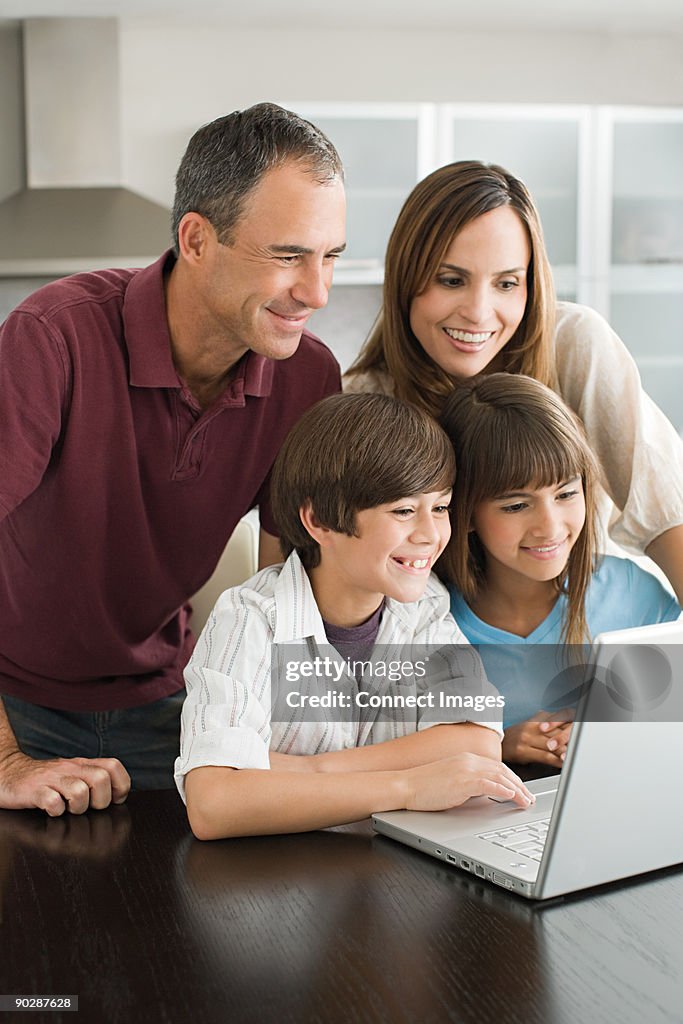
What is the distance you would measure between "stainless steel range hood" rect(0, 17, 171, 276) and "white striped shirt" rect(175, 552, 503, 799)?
323 centimetres

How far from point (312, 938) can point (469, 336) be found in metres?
0.86

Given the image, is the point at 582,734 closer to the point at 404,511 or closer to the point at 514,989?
the point at 514,989

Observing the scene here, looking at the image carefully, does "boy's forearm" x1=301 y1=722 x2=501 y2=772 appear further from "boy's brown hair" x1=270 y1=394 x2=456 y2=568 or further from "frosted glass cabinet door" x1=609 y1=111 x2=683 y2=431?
"frosted glass cabinet door" x1=609 y1=111 x2=683 y2=431

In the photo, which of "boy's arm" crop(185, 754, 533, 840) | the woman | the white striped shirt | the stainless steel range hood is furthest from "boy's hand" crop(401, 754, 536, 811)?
the stainless steel range hood

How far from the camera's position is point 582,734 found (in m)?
0.82

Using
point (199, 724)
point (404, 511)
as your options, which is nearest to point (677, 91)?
point (404, 511)

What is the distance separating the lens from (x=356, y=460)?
4.01 ft

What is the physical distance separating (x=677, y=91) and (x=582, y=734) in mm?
4465

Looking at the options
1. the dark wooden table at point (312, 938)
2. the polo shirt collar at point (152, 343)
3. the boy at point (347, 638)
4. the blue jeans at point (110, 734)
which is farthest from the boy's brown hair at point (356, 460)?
the blue jeans at point (110, 734)

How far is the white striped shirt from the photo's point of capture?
109cm

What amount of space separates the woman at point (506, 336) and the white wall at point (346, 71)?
10.1 feet

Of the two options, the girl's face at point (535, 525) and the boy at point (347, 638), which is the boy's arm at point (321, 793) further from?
the girl's face at point (535, 525)

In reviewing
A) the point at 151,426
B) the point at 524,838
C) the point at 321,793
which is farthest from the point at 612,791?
the point at 151,426

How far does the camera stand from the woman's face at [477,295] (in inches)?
57.6
